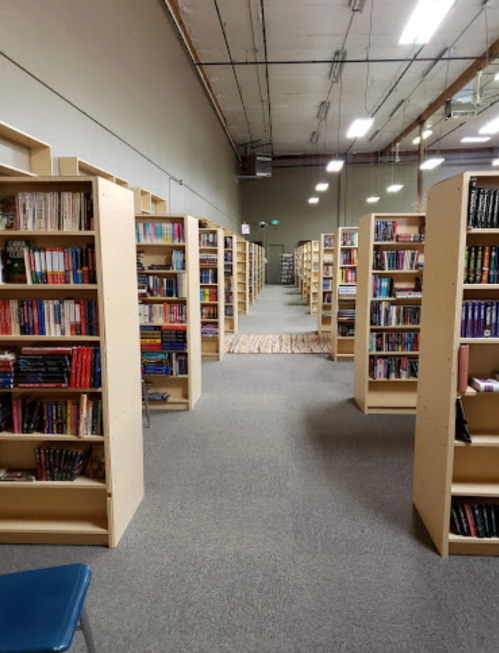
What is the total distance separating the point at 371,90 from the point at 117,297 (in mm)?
11805

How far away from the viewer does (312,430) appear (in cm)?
458

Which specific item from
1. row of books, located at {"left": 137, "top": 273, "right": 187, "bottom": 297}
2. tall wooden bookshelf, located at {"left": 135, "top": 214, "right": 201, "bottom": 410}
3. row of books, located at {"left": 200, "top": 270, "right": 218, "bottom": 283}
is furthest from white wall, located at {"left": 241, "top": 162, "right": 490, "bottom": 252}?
row of books, located at {"left": 137, "top": 273, "right": 187, "bottom": 297}

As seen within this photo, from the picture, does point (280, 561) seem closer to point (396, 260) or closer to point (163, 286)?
point (163, 286)

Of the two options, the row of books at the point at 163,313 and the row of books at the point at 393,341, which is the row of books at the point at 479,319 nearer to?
the row of books at the point at 393,341

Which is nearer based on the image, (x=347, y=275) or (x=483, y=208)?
(x=483, y=208)

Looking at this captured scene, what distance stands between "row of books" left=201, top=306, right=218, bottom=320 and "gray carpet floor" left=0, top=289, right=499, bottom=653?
12.1 feet

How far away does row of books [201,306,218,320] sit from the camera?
7734 mm

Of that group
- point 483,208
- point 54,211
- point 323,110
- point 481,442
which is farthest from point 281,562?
point 323,110

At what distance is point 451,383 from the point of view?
8.04 feet

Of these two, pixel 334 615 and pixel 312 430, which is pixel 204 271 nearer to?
pixel 312 430

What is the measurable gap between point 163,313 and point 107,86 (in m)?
2.82

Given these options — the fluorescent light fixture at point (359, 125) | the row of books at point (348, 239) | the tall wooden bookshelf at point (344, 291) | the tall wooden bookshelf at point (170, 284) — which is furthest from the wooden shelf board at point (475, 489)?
the fluorescent light fixture at point (359, 125)

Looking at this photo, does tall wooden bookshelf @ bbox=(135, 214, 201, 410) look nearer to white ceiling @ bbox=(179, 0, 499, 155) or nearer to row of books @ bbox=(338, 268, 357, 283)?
row of books @ bbox=(338, 268, 357, 283)

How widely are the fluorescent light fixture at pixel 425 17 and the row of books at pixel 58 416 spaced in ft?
18.4
